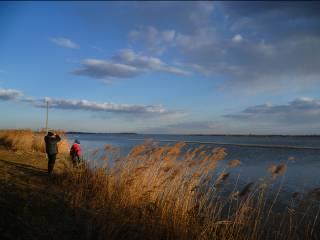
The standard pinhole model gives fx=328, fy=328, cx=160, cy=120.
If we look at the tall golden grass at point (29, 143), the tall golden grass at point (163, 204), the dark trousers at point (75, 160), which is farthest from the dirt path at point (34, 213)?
the tall golden grass at point (29, 143)

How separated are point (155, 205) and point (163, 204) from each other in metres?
0.55

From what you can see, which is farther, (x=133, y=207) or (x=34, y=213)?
(x=133, y=207)

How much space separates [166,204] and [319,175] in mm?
13824

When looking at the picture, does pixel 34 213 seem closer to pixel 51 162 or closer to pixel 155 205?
pixel 155 205

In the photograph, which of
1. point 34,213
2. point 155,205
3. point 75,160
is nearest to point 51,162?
point 75,160

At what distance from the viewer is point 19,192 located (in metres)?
6.98

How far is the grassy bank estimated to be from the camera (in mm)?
5496

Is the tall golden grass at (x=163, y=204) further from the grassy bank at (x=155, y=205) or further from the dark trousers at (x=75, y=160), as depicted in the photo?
the dark trousers at (x=75, y=160)

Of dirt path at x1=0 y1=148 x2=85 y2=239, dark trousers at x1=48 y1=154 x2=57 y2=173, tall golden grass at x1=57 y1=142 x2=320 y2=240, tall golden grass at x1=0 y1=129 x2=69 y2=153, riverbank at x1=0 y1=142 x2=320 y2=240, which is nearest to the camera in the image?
dirt path at x1=0 y1=148 x2=85 y2=239

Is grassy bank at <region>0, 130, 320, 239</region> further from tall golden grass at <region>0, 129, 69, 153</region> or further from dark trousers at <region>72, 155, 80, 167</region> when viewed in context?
tall golden grass at <region>0, 129, 69, 153</region>

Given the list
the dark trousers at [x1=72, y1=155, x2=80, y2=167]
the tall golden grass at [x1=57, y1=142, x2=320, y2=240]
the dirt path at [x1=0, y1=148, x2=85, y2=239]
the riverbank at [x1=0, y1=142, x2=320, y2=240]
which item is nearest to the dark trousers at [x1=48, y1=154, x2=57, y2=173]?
the dark trousers at [x1=72, y1=155, x2=80, y2=167]

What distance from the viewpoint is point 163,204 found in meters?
6.53

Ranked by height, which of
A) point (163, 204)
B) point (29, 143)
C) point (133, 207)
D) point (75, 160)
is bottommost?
point (133, 207)

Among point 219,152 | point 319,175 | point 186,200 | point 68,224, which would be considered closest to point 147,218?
point 186,200
